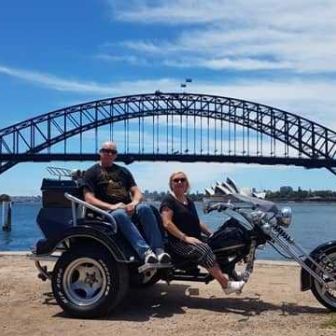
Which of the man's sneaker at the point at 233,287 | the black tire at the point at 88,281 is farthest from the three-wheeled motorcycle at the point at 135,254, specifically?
the man's sneaker at the point at 233,287

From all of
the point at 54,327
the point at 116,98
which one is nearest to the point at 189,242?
the point at 54,327

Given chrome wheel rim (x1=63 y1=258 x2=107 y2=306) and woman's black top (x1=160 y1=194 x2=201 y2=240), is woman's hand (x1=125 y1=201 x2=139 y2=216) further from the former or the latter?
chrome wheel rim (x1=63 y1=258 x2=107 y2=306)

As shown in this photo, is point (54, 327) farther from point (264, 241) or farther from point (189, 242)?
point (264, 241)

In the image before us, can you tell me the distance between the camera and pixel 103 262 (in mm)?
5953

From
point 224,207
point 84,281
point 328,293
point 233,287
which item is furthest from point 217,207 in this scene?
point 84,281

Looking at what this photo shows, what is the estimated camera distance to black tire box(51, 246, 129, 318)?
589 cm

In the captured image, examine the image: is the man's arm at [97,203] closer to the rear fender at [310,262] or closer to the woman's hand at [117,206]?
the woman's hand at [117,206]

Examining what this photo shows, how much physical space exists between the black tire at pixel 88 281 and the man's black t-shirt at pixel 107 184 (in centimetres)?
56

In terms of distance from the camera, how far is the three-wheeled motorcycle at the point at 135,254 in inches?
234

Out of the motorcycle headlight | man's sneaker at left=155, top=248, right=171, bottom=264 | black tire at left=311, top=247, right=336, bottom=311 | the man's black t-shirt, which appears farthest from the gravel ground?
the man's black t-shirt

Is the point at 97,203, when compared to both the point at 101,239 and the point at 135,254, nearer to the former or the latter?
the point at 101,239

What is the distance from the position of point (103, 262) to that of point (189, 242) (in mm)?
803

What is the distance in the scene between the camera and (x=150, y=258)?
19.3 ft

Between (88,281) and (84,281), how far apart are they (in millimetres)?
44
